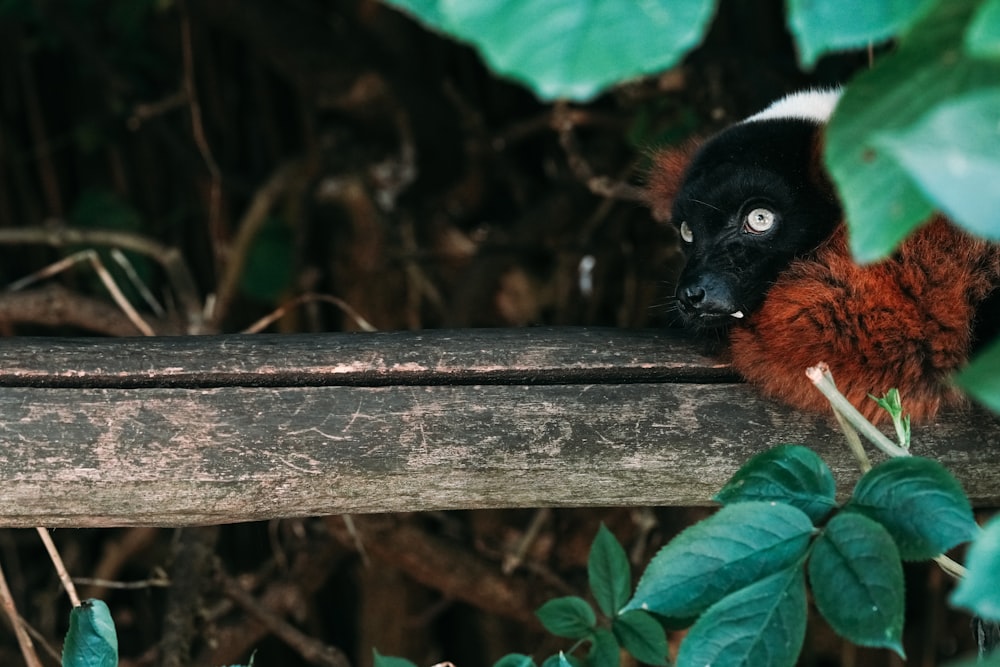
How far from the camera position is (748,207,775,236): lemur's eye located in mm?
1432

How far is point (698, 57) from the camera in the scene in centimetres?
236

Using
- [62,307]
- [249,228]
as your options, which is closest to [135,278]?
[62,307]

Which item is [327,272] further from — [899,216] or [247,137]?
[899,216]

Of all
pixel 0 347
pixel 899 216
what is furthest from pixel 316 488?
pixel 899 216

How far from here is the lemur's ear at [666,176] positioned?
175cm

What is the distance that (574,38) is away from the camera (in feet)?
1.70

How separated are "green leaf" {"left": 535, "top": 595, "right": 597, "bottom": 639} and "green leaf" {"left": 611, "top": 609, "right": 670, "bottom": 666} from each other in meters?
0.06

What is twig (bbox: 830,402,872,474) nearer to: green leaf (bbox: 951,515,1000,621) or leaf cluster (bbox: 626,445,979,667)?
leaf cluster (bbox: 626,445,979,667)

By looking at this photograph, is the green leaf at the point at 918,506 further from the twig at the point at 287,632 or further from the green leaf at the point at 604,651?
the twig at the point at 287,632

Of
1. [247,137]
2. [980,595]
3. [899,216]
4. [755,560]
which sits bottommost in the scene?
[247,137]

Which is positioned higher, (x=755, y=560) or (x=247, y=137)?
(x=755, y=560)

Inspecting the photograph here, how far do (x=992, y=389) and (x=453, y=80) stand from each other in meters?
2.74

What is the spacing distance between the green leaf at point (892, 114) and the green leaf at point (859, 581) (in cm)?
30

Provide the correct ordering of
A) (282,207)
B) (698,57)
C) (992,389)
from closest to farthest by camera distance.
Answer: (992,389)
(698,57)
(282,207)
